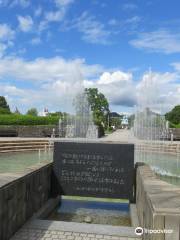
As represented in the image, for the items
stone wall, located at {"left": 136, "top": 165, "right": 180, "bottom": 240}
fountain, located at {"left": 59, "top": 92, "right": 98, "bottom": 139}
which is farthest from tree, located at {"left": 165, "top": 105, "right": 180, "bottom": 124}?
stone wall, located at {"left": 136, "top": 165, "right": 180, "bottom": 240}

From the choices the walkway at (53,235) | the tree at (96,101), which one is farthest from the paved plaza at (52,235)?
the tree at (96,101)

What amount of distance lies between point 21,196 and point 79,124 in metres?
29.2

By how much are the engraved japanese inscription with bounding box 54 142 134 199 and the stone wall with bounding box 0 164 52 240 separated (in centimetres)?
41

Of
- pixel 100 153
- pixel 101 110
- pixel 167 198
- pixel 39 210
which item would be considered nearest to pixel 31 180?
pixel 39 210

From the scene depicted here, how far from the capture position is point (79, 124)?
114ft

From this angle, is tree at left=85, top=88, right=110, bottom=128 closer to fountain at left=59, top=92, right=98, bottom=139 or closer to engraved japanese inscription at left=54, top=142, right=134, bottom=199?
fountain at left=59, top=92, right=98, bottom=139

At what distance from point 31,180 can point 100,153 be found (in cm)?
171

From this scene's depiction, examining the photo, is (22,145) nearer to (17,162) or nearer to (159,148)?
(17,162)

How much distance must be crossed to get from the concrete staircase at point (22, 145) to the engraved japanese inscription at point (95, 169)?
1287 centimetres

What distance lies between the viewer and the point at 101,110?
67875mm

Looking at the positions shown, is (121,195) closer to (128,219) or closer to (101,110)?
(128,219)

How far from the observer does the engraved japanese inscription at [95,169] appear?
23.2 feet

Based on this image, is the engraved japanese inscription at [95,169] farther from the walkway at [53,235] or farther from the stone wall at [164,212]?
the stone wall at [164,212]

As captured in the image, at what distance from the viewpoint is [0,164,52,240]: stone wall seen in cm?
478
